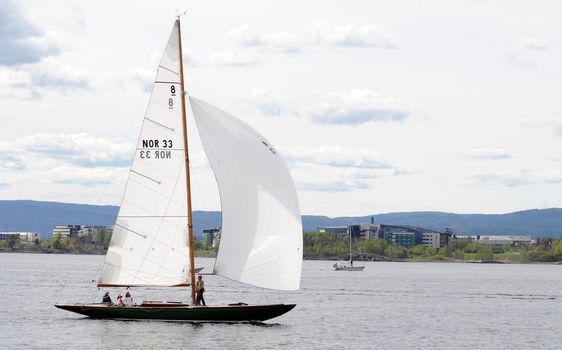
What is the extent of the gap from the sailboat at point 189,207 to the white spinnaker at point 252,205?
0.06m

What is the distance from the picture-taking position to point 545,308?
108 meters

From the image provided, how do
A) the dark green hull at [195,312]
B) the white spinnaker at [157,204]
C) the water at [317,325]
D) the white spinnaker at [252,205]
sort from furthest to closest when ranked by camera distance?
1. the dark green hull at [195,312]
2. the white spinnaker at [157,204]
3. the white spinnaker at [252,205]
4. the water at [317,325]

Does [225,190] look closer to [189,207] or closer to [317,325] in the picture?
[189,207]

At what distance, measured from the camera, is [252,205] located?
6406cm

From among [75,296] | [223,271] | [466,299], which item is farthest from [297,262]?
[466,299]

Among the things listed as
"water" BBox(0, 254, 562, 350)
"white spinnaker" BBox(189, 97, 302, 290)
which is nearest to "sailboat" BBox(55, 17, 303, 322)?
"white spinnaker" BBox(189, 97, 302, 290)

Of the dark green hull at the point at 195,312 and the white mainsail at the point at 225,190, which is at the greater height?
the white mainsail at the point at 225,190

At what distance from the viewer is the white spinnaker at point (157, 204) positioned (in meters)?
64.0

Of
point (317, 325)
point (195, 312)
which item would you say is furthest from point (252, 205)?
point (317, 325)

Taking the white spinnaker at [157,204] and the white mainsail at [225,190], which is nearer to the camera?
the white mainsail at [225,190]

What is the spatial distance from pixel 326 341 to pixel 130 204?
587 inches

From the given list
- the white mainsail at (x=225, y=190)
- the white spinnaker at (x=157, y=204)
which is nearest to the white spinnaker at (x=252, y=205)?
the white mainsail at (x=225, y=190)

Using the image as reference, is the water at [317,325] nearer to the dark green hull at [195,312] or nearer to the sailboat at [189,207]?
the dark green hull at [195,312]

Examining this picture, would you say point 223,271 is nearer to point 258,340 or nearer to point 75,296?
point 258,340
